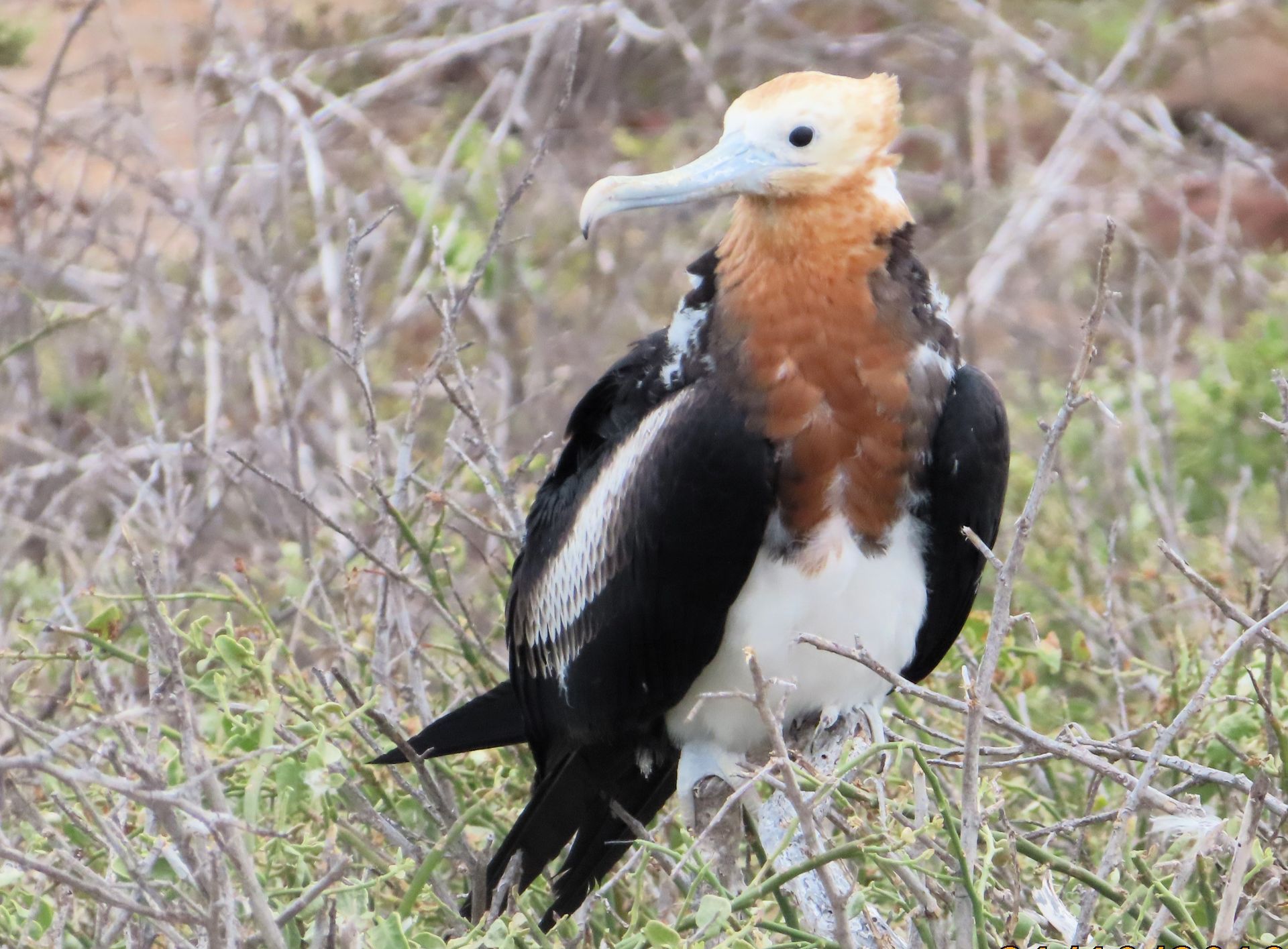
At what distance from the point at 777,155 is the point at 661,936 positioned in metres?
0.89

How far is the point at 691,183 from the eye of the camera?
184cm

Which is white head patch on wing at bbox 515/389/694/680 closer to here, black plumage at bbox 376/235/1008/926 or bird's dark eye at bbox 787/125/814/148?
black plumage at bbox 376/235/1008/926

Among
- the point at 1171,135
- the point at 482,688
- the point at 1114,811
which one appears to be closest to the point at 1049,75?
the point at 1171,135

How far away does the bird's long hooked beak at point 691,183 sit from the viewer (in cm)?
184

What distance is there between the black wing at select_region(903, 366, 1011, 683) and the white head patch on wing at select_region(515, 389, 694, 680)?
0.89 feet

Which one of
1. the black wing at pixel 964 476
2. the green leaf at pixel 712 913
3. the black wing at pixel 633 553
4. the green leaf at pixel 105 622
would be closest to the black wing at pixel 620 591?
the black wing at pixel 633 553

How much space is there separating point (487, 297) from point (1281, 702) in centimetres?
207

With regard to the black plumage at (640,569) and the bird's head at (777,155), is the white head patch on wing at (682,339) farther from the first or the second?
the bird's head at (777,155)

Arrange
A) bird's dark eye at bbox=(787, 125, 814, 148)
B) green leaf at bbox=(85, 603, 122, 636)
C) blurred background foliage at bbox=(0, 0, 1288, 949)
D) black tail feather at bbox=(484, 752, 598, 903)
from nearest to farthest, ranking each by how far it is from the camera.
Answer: blurred background foliage at bbox=(0, 0, 1288, 949) → green leaf at bbox=(85, 603, 122, 636) → bird's dark eye at bbox=(787, 125, 814, 148) → black tail feather at bbox=(484, 752, 598, 903)

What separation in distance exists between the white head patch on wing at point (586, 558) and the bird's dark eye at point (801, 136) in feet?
0.91

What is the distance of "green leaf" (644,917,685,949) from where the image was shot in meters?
1.26

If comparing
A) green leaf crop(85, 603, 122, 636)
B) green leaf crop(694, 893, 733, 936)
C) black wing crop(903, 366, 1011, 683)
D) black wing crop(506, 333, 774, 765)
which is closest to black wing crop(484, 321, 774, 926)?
black wing crop(506, 333, 774, 765)

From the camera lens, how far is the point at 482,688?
232cm

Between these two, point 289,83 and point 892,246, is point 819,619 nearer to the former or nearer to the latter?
point 892,246
